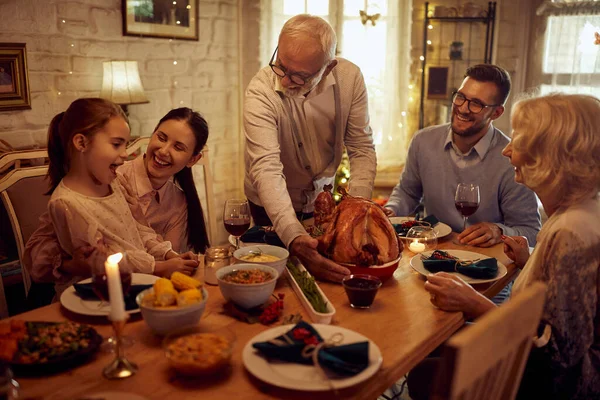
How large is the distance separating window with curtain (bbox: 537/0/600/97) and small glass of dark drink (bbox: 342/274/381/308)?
10.4 feet

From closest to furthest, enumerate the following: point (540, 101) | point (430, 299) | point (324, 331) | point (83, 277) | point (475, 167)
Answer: point (324, 331) → point (540, 101) → point (430, 299) → point (83, 277) → point (475, 167)

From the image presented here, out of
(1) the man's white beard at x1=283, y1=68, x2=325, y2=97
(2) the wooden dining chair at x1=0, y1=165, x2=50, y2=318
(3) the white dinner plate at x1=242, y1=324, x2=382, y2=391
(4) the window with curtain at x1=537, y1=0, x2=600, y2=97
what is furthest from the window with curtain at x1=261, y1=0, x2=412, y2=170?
(3) the white dinner plate at x1=242, y1=324, x2=382, y2=391

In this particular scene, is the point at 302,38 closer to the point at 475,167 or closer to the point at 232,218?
the point at 232,218

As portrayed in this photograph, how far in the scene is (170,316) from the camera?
4.26 ft

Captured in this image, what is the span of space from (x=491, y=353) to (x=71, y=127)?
1.42m

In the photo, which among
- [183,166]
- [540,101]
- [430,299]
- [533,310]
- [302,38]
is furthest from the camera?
[183,166]

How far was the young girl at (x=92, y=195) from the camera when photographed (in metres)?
1.73

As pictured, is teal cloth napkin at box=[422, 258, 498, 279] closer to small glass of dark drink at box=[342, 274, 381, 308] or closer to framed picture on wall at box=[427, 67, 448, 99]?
small glass of dark drink at box=[342, 274, 381, 308]

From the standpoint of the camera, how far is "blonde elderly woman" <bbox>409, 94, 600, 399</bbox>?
1.39 metres

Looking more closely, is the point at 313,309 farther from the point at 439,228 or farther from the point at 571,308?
the point at 439,228

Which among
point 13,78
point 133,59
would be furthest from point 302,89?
point 133,59

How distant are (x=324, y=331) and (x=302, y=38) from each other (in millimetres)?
1117

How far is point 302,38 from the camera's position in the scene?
2053 mm

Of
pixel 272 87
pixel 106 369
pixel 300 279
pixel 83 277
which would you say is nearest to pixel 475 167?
pixel 272 87
